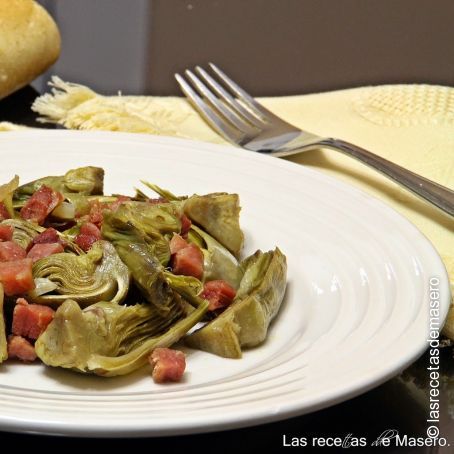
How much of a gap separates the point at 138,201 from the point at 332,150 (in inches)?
28.5

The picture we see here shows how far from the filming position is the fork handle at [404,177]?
74.0 inches

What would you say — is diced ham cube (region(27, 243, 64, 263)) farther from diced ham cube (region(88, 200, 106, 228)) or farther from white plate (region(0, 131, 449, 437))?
white plate (region(0, 131, 449, 437))

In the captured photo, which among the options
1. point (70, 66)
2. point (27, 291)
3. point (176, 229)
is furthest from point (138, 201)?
point (70, 66)

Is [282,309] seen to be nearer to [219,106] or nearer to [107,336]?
[107,336]

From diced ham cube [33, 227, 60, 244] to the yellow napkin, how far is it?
30.2 inches

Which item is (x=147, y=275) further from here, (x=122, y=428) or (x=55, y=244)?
(x=122, y=428)

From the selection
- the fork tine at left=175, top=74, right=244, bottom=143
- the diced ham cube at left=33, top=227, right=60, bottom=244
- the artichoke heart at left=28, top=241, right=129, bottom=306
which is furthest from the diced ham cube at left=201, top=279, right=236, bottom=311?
the fork tine at left=175, top=74, right=244, bottom=143

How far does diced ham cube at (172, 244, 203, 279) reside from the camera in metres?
1.54

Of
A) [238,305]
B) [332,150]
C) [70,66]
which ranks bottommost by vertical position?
[70,66]

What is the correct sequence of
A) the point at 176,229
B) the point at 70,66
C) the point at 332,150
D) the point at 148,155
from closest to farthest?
the point at 176,229 < the point at 148,155 < the point at 332,150 < the point at 70,66

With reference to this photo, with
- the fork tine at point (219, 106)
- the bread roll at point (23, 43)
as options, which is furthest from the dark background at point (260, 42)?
the fork tine at point (219, 106)

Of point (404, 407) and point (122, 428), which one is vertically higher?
point (122, 428)

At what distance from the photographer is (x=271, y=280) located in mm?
1501

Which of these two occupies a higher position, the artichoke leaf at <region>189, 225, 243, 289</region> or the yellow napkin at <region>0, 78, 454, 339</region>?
the artichoke leaf at <region>189, 225, 243, 289</region>
